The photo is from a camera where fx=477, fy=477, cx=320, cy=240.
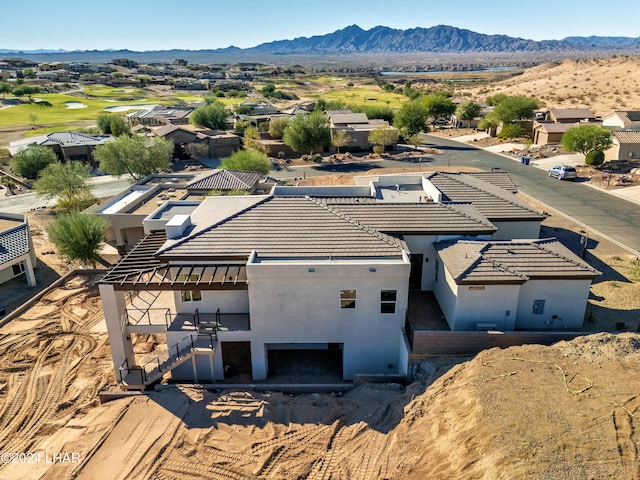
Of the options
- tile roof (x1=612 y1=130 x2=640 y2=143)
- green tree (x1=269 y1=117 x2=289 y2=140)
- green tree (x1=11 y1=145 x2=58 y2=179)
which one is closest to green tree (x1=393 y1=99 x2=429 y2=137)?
green tree (x1=269 y1=117 x2=289 y2=140)

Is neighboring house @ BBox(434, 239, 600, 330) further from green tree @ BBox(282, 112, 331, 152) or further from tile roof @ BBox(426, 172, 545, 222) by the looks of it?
green tree @ BBox(282, 112, 331, 152)

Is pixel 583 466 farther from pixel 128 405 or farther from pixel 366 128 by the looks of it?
pixel 366 128

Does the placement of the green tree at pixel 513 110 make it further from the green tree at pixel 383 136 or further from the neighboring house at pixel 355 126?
the green tree at pixel 383 136

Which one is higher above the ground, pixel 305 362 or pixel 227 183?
pixel 227 183

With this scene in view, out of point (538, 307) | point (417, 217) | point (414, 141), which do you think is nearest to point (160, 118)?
point (414, 141)

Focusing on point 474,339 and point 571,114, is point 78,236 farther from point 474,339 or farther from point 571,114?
point 571,114

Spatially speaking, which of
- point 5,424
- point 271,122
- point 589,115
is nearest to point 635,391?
point 5,424
